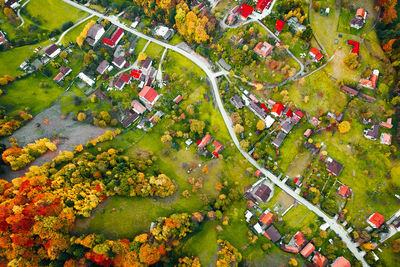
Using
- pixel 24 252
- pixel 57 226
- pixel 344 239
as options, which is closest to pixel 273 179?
pixel 344 239

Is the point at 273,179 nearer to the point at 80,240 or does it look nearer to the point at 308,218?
the point at 308,218

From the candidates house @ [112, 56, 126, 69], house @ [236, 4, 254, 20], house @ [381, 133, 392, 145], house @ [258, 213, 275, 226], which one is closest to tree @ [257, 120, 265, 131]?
house @ [258, 213, 275, 226]

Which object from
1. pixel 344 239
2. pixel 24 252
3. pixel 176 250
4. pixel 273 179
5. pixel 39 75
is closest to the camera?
pixel 24 252

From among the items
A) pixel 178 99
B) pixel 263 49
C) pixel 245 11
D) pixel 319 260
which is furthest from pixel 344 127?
pixel 178 99

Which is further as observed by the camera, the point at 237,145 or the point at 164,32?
the point at 164,32

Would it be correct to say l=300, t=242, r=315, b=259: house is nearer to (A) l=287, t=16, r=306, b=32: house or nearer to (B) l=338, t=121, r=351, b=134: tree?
(B) l=338, t=121, r=351, b=134: tree

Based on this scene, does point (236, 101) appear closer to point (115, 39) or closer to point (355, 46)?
point (355, 46)

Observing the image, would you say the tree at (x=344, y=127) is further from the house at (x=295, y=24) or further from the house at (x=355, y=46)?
the house at (x=295, y=24)
